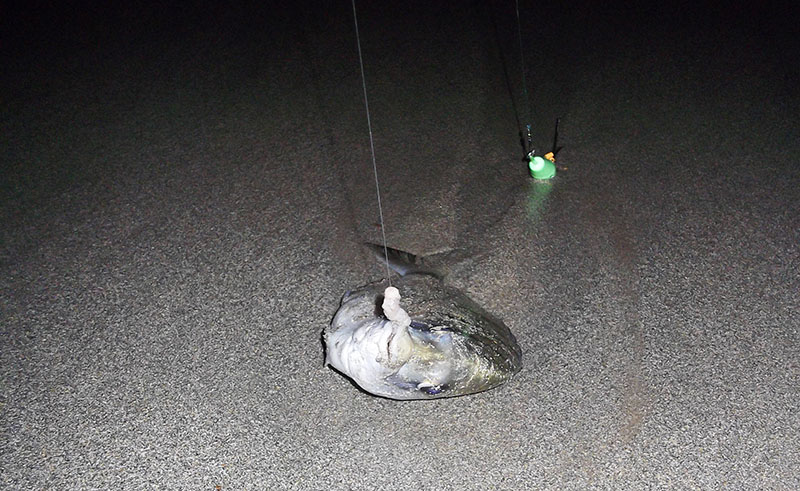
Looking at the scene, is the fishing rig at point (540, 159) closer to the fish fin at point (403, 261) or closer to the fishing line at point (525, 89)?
the fishing line at point (525, 89)

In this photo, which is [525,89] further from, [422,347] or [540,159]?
[422,347]

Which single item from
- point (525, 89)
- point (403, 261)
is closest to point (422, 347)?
point (403, 261)

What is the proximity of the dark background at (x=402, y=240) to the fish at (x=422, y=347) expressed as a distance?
78 millimetres

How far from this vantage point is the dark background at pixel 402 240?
1321 mm

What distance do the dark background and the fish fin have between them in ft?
0.11

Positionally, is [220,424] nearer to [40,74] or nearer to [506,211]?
[506,211]

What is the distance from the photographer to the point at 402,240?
1771 mm

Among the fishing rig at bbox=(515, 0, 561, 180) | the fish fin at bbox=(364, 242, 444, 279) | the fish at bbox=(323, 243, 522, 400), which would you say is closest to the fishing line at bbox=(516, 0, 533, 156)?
the fishing rig at bbox=(515, 0, 561, 180)

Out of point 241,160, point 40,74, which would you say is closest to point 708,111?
point 241,160

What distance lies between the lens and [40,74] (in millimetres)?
2648

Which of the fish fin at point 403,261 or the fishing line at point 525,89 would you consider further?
the fishing line at point 525,89

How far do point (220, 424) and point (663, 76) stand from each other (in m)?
1.78

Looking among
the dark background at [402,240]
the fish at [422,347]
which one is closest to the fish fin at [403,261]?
the dark background at [402,240]

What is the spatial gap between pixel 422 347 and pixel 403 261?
17.9 inches
